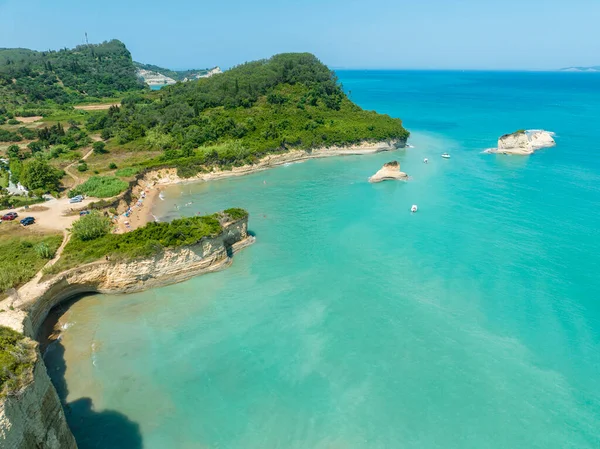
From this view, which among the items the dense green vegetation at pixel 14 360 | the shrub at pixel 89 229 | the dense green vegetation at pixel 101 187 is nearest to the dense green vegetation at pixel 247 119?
the dense green vegetation at pixel 101 187

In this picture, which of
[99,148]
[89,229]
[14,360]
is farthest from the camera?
[99,148]

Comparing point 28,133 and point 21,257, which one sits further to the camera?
point 28,133

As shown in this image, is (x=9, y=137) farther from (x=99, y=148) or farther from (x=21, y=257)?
(x=21, y=257)

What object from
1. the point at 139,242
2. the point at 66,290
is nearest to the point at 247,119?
the point at 139,242

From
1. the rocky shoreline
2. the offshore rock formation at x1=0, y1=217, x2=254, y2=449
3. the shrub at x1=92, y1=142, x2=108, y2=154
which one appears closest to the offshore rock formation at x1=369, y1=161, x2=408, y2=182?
the offshore rock formation at x1=0, y1=217, x2=254, y2=449

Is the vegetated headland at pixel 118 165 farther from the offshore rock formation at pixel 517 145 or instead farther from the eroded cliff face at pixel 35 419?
the offshore rock formation at pixel 517 145

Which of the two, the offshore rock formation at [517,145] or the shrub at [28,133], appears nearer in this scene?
the offshore rock formation at [517,145]
